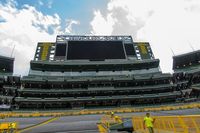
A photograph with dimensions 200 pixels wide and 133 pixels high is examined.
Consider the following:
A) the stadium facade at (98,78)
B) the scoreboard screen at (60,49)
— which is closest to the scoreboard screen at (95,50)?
the stadium facade at (98,78)

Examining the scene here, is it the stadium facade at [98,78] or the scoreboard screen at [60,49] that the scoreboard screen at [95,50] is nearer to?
the stadium facade at [98,78]

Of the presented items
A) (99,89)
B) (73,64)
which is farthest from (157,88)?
(73,64)

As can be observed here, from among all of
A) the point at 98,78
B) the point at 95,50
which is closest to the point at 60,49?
the point at 95,50

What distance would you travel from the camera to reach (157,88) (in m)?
75.8

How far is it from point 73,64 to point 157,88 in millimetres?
31559

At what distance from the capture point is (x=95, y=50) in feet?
294

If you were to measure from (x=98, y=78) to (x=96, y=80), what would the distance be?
1031 millimetres

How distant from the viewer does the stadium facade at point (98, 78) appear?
71688 millimetres

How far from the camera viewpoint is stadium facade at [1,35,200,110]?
71688 millimetres

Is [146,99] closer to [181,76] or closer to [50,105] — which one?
[181,76]

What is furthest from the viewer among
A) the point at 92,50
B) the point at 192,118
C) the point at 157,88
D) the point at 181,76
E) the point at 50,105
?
the point at 92,50

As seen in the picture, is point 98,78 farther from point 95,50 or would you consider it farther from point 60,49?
point 60,49

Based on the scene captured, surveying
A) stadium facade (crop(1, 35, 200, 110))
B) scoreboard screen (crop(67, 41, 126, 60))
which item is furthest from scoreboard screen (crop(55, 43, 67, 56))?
scoreboard screen (crop(67, 41, 126, 60))

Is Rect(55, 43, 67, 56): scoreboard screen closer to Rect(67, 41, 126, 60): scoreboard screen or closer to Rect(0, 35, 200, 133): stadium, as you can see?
Rect(0, 35, 200, 133): stadium
